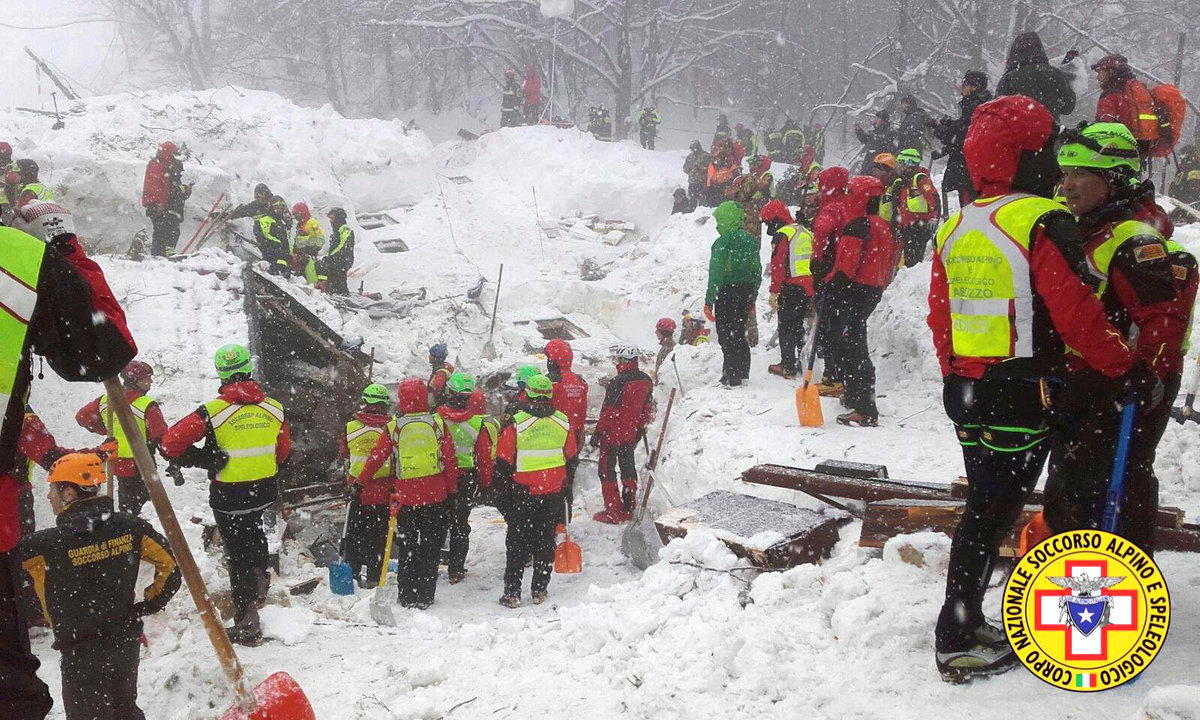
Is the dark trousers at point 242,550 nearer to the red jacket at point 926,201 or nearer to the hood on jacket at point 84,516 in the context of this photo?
the hood on jacket at point 84,516

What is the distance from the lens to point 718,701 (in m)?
3.07

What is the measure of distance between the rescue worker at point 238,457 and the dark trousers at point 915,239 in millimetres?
6536

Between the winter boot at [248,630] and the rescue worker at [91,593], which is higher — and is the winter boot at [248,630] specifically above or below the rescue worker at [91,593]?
below

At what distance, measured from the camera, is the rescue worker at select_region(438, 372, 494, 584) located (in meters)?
7.06

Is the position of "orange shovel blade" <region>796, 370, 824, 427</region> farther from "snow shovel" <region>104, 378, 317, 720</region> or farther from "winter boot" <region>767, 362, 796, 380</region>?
"snow shovel" <region>104, 378, 317, 720</region>

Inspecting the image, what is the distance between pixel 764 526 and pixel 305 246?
32.1 ft

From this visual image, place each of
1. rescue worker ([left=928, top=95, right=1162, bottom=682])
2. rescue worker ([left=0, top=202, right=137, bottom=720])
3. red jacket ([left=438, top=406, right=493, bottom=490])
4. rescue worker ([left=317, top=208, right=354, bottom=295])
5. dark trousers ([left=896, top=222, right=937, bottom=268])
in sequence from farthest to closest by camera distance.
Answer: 1. rescue worker ([left=317, top=208, right=354, bottom=295])
2. dark trousers ([left=896, top=222, right=937, bottom=268])
3. red jacket ([left=438, top=406, right=493, bottom=490])
4. rescue worker ([left=928, top=95, right=1162, bottom=682])
5. rescue worker ([left=0, top=202, right=137, bottom=720])

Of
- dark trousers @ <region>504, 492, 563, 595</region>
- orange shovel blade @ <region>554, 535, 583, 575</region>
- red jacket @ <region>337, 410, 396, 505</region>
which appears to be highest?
red jacket @ <region>337, 410, 396, 505</region>

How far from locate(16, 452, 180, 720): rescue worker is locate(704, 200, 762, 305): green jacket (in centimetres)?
602

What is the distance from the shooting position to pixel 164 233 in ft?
38.7

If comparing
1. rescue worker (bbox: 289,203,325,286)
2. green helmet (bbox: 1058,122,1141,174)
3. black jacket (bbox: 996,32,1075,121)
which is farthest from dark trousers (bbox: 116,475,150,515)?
black jacket (bbox: 996,32,1075,121)

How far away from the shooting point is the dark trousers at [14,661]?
6.42 feet

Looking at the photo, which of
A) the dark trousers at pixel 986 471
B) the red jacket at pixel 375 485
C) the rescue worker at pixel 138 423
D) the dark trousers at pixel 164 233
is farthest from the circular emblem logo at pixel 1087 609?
the dark trousers at pixel 164 233

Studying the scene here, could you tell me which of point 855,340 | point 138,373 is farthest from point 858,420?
point 138,373
